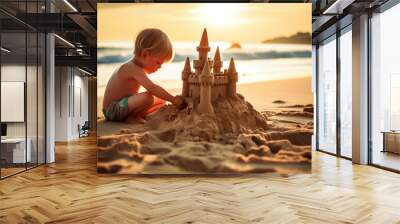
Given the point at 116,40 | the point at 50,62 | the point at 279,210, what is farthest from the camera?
the point at 50,62

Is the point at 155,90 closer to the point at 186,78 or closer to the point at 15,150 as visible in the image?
the point at 186,78

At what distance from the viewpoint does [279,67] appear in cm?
764

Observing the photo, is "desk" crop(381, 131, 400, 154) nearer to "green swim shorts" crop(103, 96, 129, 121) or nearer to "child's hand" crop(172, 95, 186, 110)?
"child's hand" crop(172, 95, 186, 110)

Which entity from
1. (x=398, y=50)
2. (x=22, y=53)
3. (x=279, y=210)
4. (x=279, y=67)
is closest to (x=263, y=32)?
(x=279, y=67)

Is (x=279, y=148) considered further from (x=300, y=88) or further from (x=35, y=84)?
(x=35, y=84)

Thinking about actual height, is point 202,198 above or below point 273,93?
below

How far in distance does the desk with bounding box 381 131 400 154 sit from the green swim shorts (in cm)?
523

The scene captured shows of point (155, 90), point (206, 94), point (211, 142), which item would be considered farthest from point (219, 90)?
point (155, 90)

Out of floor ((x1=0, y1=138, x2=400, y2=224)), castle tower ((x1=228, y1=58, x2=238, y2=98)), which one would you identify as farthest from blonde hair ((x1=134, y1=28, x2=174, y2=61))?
floor ((x1=0, y1=138, x2=400, y2=224))

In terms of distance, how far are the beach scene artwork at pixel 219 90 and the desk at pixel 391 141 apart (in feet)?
5.73

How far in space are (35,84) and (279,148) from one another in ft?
17.2

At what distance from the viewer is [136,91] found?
297 inches

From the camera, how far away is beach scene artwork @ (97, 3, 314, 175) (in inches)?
295

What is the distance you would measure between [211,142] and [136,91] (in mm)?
1707
